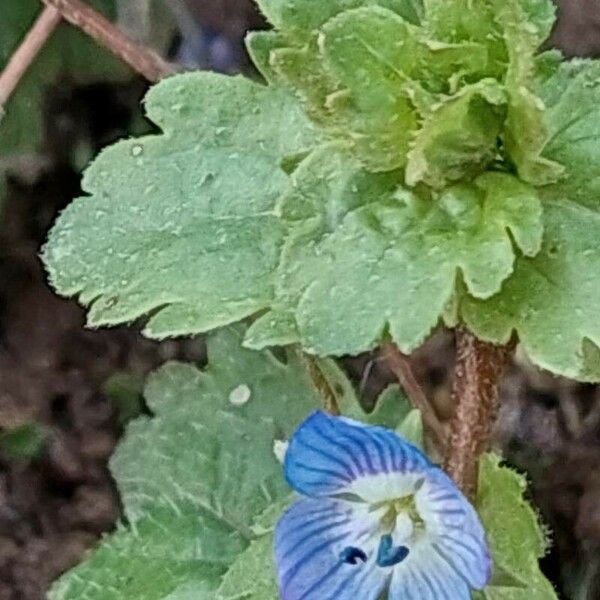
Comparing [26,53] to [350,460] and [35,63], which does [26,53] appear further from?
[350,460]

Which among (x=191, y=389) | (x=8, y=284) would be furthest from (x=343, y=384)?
(x=8, y=284)

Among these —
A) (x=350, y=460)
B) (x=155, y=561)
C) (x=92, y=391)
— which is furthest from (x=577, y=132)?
(x=92, y=391)

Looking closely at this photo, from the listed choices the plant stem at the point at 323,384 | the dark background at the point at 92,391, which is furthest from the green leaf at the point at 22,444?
the plant stem at the point at 323,384

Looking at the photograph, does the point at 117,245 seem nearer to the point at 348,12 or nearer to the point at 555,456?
the point at 348,12

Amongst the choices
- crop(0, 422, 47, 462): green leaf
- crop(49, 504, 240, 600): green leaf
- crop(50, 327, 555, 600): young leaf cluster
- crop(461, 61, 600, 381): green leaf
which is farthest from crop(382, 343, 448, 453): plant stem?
crop(0, 422, 47, 462): green leaf

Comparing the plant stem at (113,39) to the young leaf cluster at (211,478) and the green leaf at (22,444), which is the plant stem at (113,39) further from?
the green leaf at (22,444)
